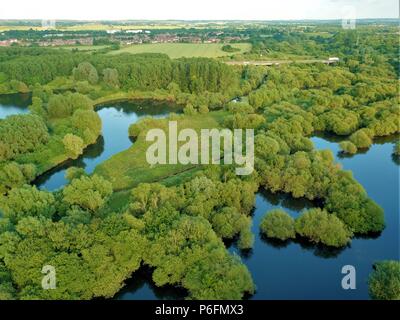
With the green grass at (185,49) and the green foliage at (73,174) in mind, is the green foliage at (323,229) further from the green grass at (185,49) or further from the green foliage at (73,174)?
the green grass at (185,49)

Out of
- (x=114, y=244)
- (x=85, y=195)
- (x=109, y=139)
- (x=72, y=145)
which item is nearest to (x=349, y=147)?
(x=109, y=139)

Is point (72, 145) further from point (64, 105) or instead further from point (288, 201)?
point (288, 201)

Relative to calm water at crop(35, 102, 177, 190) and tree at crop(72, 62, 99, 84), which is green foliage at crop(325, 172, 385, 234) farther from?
tree at crop(72, 62, 99, 84)

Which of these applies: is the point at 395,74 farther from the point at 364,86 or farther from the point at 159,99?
the point at 159,99

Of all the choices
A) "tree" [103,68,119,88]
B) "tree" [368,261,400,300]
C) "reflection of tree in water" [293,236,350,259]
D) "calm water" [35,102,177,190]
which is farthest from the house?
"tree" [368,261,400,300]

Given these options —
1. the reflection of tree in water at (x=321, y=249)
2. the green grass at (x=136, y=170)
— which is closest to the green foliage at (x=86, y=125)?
the green grass at (x=136, y=170)

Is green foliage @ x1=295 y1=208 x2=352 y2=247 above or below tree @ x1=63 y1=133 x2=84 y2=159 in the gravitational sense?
below
